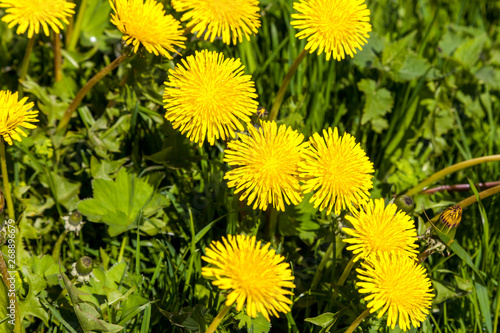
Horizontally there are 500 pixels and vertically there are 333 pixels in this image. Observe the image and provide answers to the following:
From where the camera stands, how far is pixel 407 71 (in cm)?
239

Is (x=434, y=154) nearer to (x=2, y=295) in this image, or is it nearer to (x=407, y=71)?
(x=407, y=71)

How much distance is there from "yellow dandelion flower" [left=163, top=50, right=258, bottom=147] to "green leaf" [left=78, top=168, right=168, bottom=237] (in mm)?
447

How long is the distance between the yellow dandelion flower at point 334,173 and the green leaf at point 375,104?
775 mm

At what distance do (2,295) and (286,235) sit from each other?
919 mm

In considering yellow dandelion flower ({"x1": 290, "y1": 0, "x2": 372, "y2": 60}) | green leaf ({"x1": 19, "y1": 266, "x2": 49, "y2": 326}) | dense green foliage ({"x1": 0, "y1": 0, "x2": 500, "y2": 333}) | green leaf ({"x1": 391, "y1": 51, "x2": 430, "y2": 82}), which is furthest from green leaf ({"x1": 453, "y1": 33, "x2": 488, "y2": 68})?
green leaf ({"x1": 19, "y1": 266, "x2": 49, "y2": 326})

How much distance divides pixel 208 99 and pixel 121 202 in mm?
630

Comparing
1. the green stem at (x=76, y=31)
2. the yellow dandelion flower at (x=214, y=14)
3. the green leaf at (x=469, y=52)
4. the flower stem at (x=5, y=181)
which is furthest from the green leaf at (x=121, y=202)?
the green leaf at (x=469, y=52)

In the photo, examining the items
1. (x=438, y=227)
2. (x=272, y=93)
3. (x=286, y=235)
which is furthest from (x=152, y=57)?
(x=438, y=227)

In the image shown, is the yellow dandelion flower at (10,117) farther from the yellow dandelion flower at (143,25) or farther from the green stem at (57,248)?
the green stem at (57,248)

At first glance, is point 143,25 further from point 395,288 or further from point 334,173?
point 395,288

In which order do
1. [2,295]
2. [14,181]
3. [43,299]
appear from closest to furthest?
[2,295] → [43,299] → [14,181]

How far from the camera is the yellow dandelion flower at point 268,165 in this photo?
1497mm

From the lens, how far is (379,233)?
4.82ft

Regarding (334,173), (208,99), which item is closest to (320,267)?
(334,173)
